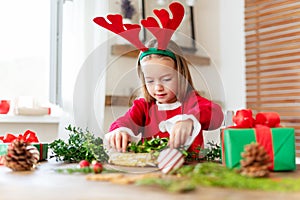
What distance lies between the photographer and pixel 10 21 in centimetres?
251

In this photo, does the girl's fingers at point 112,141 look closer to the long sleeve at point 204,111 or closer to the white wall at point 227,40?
the long sleeve at point 204,111

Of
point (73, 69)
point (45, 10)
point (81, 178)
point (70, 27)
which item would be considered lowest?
point (81, 178)

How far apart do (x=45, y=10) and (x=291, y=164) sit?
2.13 metres

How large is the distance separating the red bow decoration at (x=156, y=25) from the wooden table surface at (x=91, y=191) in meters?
0.43

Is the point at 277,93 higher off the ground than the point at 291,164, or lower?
higher

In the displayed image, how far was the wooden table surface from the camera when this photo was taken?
0.57 metres

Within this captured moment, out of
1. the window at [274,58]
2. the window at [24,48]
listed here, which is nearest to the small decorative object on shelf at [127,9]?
the window at [24,48]

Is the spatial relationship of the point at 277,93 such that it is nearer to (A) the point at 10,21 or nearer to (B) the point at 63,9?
(B) the point at 63,9

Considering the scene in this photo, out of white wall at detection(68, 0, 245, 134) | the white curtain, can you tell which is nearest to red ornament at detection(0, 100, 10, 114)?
the white curtain

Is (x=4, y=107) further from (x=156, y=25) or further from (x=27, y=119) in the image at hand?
(x=156, y=25)

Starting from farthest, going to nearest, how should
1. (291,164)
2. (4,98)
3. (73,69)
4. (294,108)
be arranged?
(294,108), (4,98), (73,69), (291,164)

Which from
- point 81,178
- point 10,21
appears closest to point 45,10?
point 10,21

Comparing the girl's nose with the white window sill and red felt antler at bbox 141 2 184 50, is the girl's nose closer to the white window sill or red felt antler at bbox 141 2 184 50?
red felt antler at bbox 141 2 184 50

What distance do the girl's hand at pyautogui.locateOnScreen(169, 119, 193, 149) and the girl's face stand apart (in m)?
0.18
